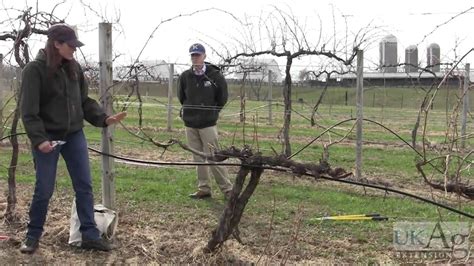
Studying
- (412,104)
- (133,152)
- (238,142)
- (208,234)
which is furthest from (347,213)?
(412,104)

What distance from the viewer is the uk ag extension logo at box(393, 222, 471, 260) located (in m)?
3.87

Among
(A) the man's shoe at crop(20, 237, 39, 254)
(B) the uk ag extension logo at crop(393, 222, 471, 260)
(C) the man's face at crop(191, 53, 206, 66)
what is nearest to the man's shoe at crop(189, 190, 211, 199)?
(C) the man's face at crop(191, 53, 206, 66)

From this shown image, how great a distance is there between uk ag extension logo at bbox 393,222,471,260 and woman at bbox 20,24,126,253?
2.17m

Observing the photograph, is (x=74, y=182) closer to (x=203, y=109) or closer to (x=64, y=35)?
(x=64, y=35)

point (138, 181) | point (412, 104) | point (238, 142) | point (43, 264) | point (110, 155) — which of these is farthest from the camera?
point (412, 104)

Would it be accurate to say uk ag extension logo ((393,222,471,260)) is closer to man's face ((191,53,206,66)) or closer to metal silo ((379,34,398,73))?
man's face ((191,53,206,66))

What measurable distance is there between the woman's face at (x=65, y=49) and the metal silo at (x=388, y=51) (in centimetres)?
644

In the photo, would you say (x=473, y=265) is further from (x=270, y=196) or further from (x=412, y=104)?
(x=412, y=104)

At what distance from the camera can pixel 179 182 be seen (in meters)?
6.82

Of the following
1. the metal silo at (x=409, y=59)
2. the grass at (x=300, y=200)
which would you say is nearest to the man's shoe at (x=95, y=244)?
the grass at (x=300, y=200)

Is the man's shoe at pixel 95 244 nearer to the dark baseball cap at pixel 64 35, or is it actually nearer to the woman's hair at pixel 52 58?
the woman's hair at pixel 52 58

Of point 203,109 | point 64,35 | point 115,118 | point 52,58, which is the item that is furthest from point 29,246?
point 203,109

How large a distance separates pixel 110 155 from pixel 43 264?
2.98 feet

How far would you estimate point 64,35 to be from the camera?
12.3 feet
